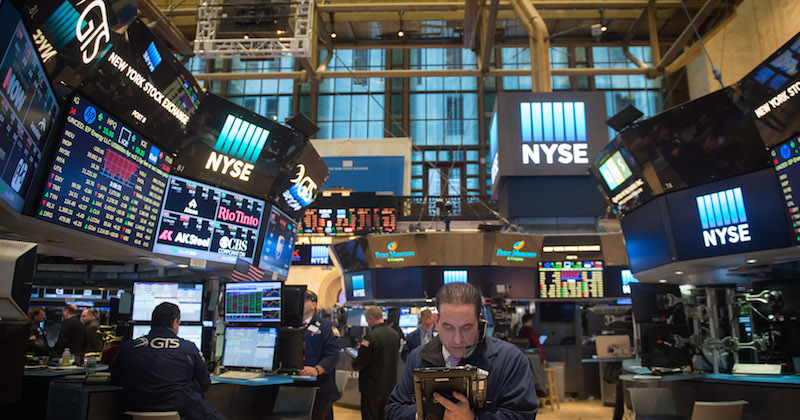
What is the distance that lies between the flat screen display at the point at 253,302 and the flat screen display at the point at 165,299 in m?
0.38

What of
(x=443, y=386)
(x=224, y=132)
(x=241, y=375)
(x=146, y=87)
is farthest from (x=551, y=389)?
(x=443, y=386)

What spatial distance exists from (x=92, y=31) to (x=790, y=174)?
5232mm

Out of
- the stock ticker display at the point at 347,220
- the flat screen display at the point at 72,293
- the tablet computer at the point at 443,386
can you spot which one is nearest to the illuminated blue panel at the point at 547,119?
the stock ticker display at the point at 347,220

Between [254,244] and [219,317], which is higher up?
[254,244]

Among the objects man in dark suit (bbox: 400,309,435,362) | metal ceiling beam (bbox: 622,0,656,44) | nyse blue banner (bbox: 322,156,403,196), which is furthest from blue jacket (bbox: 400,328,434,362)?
metal ceiling beam (bbox: 622,0,656,44)

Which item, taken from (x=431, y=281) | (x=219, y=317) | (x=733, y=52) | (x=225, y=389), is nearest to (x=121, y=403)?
(x=225, y=389)

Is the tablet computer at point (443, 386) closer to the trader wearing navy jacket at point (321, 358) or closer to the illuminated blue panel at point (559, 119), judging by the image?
the trader wearing navy jacket at point (321, 358)

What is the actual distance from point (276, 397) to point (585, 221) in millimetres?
7232

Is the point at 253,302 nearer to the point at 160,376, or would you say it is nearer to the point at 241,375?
the point at 241,375

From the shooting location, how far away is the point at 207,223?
18.4 ft

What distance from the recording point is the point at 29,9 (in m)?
2.61

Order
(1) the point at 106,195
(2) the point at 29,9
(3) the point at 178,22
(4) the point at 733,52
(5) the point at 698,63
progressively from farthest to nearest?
(5) the point at 698,63 < (3) the point at 178,22 < (4) the point at 733,52 < (1) the point at 106,195 < (2) the point at 29,9

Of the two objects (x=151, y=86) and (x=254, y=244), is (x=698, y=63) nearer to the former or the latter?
(x=254, y=244)

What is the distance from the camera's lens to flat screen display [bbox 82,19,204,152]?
3797 millimetres
